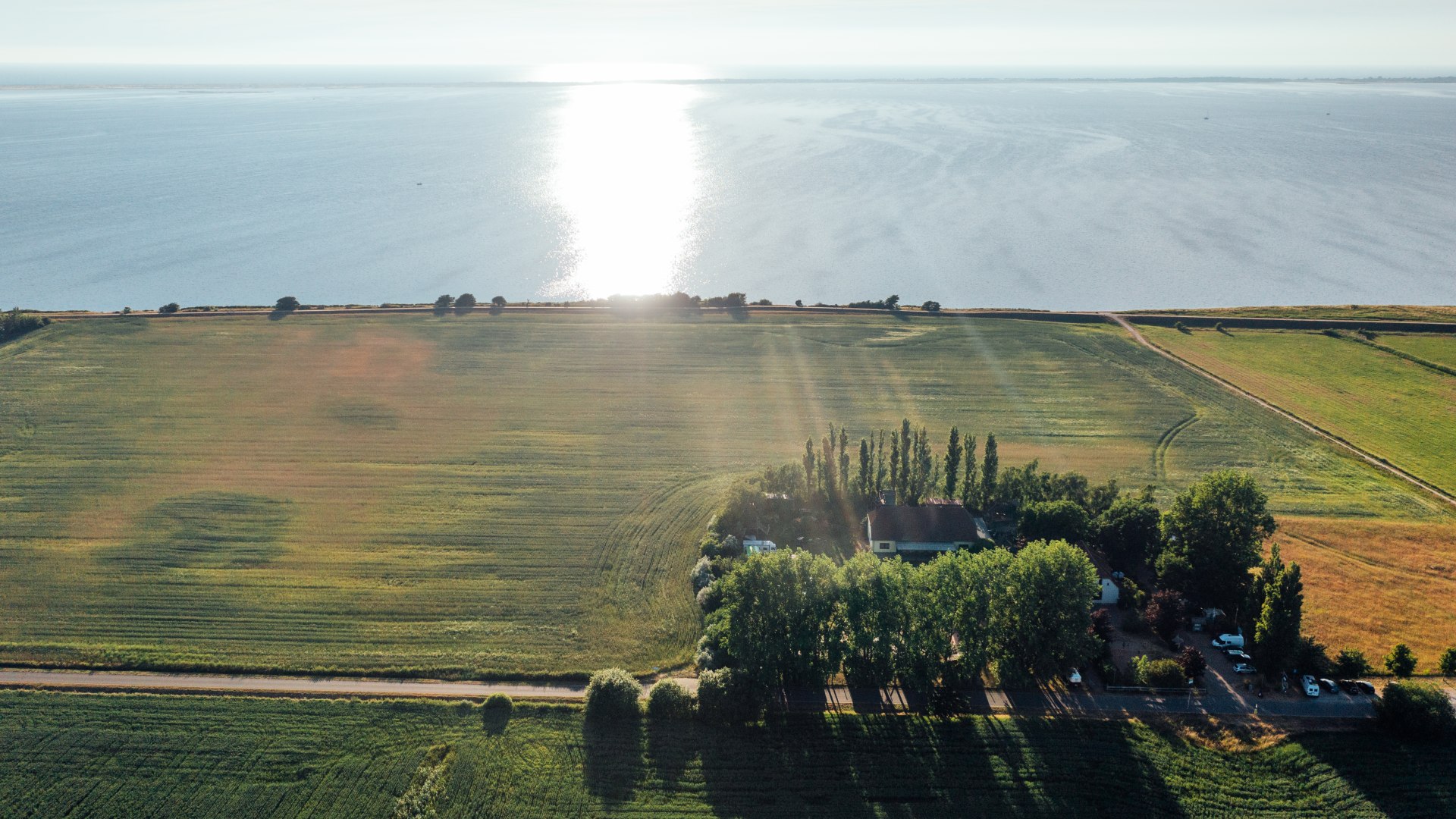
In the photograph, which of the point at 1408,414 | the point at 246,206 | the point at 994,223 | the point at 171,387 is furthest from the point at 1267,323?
the point at 246,206

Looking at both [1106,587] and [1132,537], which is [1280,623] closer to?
[1106,587]

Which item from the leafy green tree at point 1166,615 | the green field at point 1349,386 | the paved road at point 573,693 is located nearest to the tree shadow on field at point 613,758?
the paved road at point 573,693

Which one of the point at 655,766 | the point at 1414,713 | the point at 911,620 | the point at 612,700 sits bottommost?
the point at 655,766

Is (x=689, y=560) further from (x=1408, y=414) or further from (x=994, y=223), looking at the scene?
(x=994, y=223)

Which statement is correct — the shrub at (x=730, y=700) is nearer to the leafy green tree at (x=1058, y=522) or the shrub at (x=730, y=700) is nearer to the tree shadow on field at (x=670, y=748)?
the tree shadow on field at (x=670, y=748)

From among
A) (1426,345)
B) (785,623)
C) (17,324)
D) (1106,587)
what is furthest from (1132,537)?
(17,324)

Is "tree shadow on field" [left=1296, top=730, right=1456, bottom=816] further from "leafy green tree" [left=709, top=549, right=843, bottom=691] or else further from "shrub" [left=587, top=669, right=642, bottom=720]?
"shrub" [left=587, top=669, right=642, bottom=720]
